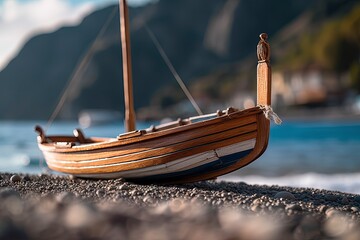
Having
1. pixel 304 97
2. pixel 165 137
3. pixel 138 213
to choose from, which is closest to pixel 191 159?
pixel 165 137

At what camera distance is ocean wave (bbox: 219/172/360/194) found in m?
16.6

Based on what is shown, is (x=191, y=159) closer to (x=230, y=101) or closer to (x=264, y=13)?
(x=230, y=101)

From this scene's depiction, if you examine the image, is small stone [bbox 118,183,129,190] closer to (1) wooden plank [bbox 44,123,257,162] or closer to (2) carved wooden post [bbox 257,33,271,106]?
(1) wooden plank [bbox 44,123,257,162]

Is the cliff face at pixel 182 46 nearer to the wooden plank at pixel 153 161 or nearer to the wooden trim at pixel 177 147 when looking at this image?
the wooden plank at pixel 153 161

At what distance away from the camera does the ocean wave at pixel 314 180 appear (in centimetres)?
1659

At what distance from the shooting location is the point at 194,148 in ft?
30.5

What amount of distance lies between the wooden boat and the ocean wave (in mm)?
7490

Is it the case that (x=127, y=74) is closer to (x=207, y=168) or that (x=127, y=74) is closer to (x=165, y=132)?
(x=165, y=132)

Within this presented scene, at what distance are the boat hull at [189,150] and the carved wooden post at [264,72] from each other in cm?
22

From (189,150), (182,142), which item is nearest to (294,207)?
(189,150)

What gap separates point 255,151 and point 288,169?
14.4 m

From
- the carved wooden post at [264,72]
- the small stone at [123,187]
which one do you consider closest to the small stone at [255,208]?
the carved wooden post at [264,72]

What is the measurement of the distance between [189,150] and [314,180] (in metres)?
10.3

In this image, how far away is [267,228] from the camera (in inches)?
152
